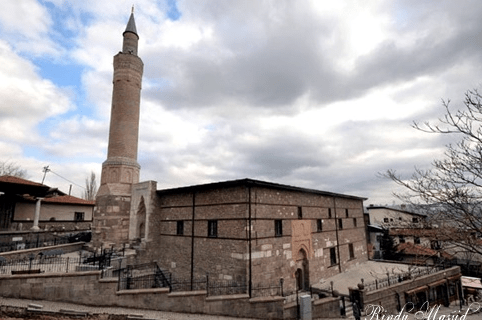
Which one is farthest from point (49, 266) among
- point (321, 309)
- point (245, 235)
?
point (321, 309)

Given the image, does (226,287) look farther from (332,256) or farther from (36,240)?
(36,240)

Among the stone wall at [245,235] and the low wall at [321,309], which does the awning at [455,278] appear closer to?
the stone wall at [245,235]

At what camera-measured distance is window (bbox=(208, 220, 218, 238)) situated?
1380 cm

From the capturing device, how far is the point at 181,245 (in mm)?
15156

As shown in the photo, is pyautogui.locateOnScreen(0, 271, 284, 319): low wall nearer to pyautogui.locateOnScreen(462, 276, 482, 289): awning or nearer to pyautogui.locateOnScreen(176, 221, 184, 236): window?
pyautogui.locateOnScreen(176, 221, 184, 236): window

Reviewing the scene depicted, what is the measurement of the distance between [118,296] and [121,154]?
10432 millimetres

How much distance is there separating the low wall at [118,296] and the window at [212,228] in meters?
3.56

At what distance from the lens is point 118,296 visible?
10.2m

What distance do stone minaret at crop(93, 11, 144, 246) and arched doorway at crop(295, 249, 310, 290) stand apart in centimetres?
1125

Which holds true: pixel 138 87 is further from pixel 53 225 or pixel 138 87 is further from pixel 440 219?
pixel 440 219

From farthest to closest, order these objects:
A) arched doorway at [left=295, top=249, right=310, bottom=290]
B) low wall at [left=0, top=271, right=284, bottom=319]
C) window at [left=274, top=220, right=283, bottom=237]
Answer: arched doorway at [left=295, top=249, right=310, bottom=290]
window at [left=274, top=220, right=283, bottom=237]
low wall at [left=0, top=271, right=284, bottom=319]

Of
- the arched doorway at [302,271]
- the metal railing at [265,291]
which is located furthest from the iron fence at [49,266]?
the arched doorway at [302,271]

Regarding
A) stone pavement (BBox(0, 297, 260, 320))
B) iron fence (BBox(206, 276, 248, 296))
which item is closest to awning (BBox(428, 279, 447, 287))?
Result: iron fence (BBox(206, 276, 248, 296))

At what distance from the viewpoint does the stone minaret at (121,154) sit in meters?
17.3
